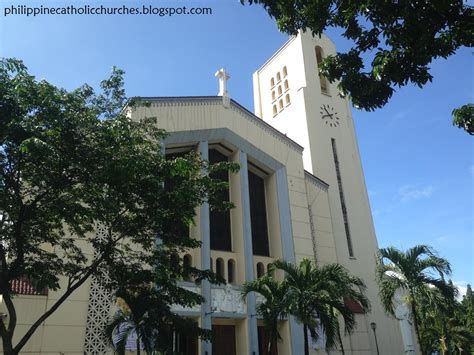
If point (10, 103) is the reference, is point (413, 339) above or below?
below

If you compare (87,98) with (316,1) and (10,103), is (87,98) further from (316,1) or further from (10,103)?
(316,1)

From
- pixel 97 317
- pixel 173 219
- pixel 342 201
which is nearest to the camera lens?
pixel 173 219

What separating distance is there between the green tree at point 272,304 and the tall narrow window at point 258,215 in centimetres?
688

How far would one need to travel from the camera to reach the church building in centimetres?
1616

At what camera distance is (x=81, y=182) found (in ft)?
31.0

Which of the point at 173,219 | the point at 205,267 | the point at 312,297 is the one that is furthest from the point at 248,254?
the point at 173,219

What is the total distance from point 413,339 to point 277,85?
20.9m

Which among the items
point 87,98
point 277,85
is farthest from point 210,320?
point 277,85

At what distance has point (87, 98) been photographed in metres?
10.2

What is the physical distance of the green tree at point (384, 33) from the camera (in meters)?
5.84

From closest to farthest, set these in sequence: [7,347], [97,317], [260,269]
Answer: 1. [7,347]
2. [97,317]
3. [260,269]

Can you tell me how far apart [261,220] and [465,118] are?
679 inches

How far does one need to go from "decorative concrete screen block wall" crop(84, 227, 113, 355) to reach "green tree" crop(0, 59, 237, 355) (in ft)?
17.5

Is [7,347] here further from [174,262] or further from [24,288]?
[24,288]
